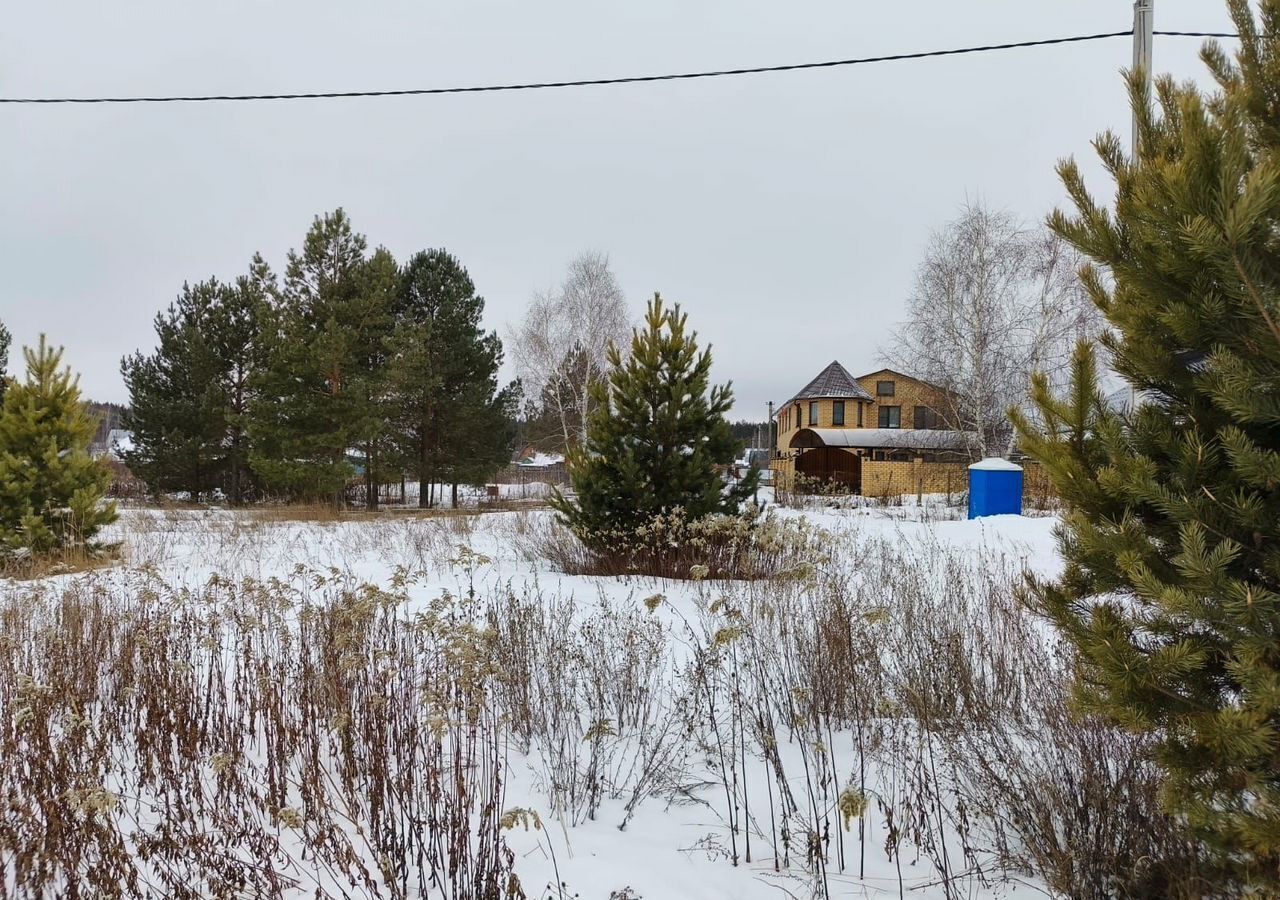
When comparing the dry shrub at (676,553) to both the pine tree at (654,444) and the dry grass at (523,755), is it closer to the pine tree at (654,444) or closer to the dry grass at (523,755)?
the pine tree at (654,444)

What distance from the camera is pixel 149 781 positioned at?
2.70m

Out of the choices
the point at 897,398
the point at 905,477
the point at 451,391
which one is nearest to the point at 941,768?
the point at 451,391

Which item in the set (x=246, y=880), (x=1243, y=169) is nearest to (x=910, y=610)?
(x=1243, y=169)

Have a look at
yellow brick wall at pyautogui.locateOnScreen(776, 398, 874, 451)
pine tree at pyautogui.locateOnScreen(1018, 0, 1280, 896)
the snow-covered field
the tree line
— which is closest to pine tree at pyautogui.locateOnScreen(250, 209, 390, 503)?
the tree line

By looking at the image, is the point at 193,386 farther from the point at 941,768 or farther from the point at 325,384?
the point at 941,768

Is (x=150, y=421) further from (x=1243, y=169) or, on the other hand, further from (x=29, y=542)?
(x=1243, y=169)

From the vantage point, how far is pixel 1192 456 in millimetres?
1734

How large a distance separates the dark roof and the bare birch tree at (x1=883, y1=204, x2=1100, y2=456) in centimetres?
1376

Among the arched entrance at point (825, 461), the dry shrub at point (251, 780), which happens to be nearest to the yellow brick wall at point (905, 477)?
the arched entrance at point (825, 461)

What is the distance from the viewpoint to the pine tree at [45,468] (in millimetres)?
8344

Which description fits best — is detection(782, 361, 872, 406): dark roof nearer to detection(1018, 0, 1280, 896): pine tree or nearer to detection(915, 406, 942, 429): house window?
detection(915, 406, 942, 429): house window

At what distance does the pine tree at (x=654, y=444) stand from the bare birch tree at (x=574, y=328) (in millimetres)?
18149

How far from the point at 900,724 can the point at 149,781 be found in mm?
3139

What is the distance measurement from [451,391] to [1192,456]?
22.4 metres
